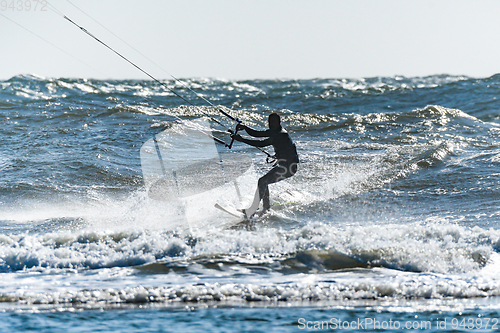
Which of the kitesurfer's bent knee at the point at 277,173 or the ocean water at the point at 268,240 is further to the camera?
the kitesurfer's bent knee at the point at 277,173

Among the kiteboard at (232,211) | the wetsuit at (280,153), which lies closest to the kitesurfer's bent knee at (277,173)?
the wetsuit at (280,153)

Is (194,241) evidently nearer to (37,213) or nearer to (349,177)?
(37,213)

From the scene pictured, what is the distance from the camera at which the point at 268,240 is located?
8078 mm

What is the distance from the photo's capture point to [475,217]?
401 inches

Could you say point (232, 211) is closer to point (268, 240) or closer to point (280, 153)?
point (280, 153)

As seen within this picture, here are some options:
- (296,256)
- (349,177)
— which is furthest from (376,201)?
(296,256)

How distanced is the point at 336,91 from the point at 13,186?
26039 mm
